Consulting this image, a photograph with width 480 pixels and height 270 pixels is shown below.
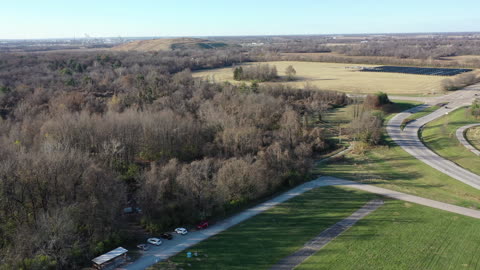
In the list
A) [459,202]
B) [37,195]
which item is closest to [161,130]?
[37,195]

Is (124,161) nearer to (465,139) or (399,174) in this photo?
(399,174)

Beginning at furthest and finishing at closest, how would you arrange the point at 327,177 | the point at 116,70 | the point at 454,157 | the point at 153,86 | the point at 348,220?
the point at 116,70 < the point at 153,86 < the point at 454,157 < the point at 327,177 < the point at 348,220

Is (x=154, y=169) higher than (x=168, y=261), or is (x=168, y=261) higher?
(x=154, y=169)

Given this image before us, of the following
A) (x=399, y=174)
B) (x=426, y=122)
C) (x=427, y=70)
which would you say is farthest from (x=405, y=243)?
(x=427, y=70)

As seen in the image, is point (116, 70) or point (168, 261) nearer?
point (168, 261)

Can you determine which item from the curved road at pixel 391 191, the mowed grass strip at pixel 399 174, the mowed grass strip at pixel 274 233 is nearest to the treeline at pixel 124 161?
the curved road at pixel 391 191

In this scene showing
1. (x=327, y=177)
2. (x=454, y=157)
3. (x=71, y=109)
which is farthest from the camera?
(x=71, y=109)

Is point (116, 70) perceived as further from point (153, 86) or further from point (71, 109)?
point (71, 109)

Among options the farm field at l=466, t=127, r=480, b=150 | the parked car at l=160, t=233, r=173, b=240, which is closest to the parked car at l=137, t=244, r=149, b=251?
the parked car at l=160, t=233, r=173, b=240
